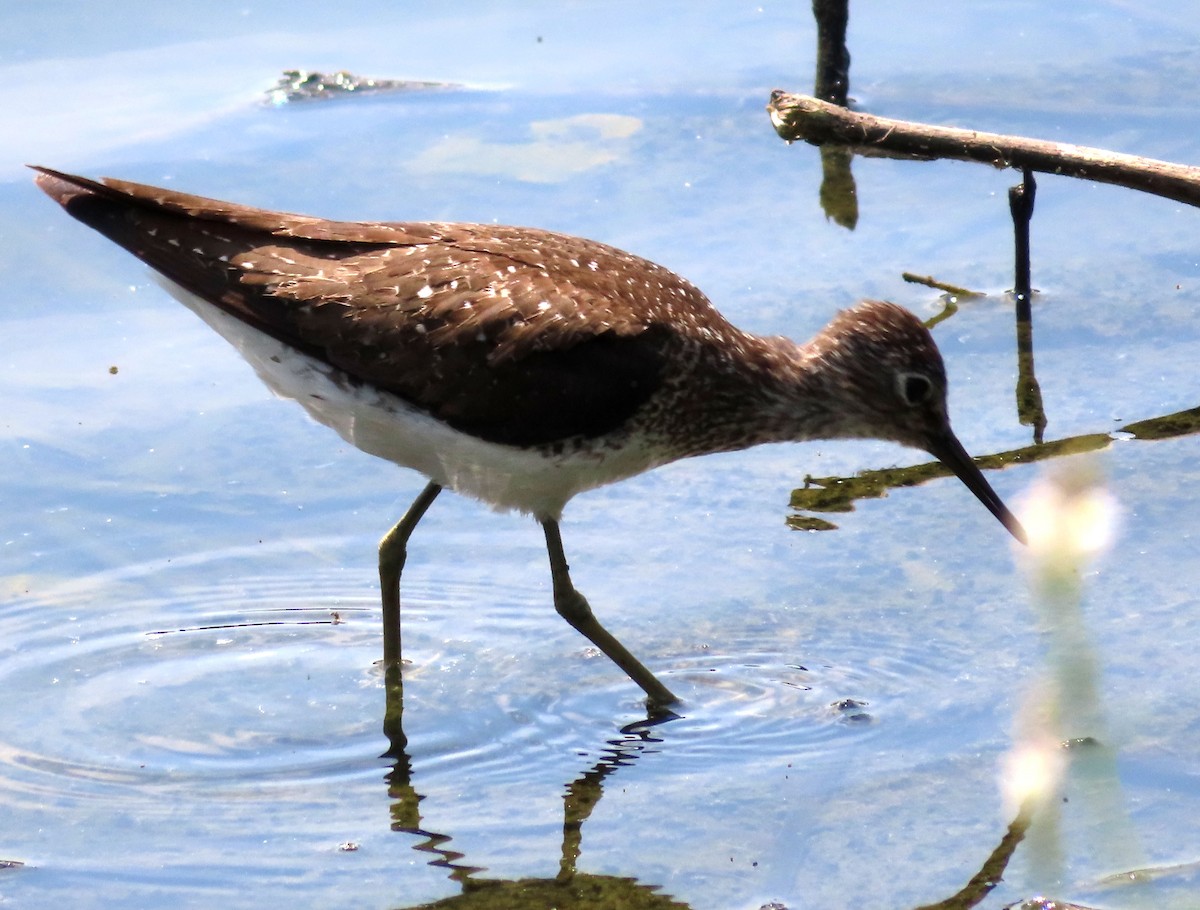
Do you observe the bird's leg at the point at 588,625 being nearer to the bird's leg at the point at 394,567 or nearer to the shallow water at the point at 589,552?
the shallow water at the point at 589,552

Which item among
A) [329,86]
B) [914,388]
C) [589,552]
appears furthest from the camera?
[329,86]

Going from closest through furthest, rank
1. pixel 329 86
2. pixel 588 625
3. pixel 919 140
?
pixel 588 625
pixel 919 140
pixel 329 86

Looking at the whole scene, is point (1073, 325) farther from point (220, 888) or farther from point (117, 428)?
point (220, 888)

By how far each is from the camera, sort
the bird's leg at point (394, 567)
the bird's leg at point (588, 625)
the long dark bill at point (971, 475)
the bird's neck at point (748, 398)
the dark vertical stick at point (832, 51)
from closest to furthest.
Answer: the bird's leg at point (588, 625)
the bird's neck at point (748, 398)
the bird's leg at point (394, 567)
the long dark bill at point (971, 475)
the dark vertical stick at point (832, 51)

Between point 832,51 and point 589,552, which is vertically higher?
point 832,51

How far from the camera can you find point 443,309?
20.1ft

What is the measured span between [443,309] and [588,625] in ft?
4.04

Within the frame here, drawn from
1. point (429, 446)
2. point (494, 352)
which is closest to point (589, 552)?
point (429, 446)

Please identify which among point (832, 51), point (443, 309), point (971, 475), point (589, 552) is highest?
point (832, 51)

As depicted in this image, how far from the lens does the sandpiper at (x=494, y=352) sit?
20.0 feet

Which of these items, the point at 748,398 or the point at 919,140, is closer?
the point at 748,398

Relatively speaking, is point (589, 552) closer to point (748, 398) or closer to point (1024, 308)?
point (748, 398)

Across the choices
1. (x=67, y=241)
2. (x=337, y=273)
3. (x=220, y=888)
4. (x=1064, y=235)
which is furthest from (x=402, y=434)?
(x=1064, y=235)

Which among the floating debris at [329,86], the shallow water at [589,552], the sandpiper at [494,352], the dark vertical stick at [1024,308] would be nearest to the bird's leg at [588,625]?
the sandpiper at [494,352]
